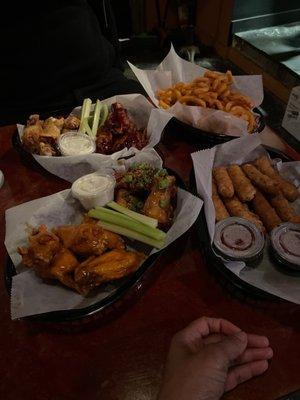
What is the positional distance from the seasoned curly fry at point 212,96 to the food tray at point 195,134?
5.4 inches

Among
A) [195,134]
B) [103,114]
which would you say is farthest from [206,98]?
[103,114]

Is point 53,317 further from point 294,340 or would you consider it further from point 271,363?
point 294,340

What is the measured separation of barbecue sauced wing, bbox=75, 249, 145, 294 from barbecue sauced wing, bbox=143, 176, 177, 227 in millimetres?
245

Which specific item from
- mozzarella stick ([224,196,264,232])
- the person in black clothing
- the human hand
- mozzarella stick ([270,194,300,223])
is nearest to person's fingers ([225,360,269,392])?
the human hand

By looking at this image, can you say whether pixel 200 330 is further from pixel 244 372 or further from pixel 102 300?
pixel 102 300

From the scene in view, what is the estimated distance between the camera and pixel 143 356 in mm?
1199

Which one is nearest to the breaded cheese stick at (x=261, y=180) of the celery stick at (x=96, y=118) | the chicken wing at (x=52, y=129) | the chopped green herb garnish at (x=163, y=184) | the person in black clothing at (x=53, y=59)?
the chopped green herb garnish at (x=163, y=184)

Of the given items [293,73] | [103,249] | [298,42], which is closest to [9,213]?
[103,249]

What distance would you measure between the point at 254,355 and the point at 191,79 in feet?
7.02

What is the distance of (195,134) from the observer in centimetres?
212

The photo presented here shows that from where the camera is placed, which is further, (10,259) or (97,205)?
(97,205)

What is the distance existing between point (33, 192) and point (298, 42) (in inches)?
186

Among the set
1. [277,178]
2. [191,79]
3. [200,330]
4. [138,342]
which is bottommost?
[138,342]

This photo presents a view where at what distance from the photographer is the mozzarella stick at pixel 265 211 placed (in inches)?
62.9
